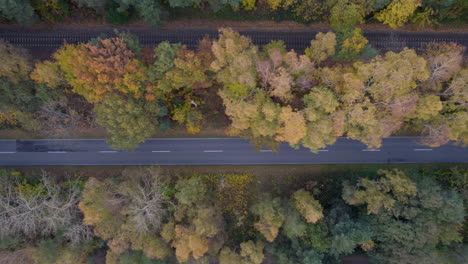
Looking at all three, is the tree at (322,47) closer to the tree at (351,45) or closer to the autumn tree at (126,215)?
the tree at (351,45)

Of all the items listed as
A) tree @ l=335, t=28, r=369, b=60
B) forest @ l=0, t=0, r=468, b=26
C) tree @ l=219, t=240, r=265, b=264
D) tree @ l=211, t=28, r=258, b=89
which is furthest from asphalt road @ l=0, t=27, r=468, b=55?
tree @ l=219, t=240, r=265, b=264

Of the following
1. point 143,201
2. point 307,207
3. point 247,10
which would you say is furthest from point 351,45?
point 143,201

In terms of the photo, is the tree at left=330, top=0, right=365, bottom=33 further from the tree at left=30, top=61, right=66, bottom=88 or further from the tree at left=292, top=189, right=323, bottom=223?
the tree at left=30, top=61, right=66, bottom=88

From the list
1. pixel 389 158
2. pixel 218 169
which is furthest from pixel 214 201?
pixel 389 158

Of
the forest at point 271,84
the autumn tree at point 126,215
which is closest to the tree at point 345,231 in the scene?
the forest at point 271,84

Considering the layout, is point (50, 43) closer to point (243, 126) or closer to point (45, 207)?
point (45, 207)
